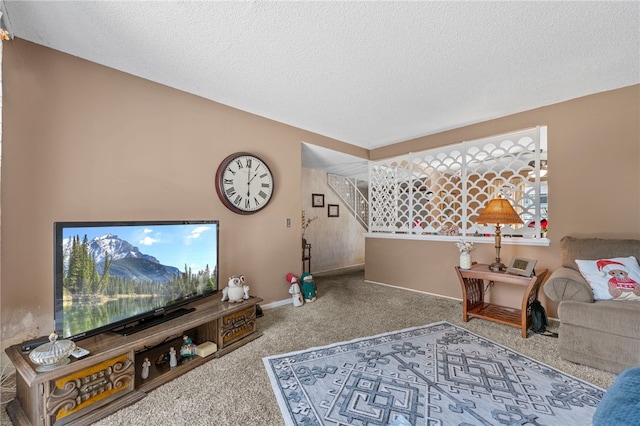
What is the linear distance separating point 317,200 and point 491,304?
339 centimetres

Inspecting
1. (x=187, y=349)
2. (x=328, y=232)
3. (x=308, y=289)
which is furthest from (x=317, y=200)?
(x=187, y=349)

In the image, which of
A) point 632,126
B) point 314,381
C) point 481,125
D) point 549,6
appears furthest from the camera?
point 481,125

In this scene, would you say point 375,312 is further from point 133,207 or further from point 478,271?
point 133,207

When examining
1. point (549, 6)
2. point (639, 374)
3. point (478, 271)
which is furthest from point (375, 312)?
point (549, 6)

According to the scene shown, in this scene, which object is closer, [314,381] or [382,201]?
[314,381]

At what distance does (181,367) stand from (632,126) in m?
4.29

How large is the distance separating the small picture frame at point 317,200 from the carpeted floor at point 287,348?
1942mm

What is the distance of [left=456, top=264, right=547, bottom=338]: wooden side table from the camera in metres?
2.33

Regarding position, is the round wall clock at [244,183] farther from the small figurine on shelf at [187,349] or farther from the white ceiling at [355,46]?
the small figurine on shelf at [187,349]

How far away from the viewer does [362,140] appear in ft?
13.4

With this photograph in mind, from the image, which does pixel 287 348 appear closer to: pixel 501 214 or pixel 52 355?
pixel 52 355

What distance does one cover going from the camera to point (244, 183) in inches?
112

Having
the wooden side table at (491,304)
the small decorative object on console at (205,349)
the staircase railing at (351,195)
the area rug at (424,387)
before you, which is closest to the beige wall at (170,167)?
the wooden side table at (491,304)

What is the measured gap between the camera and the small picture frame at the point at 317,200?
5289 mm
